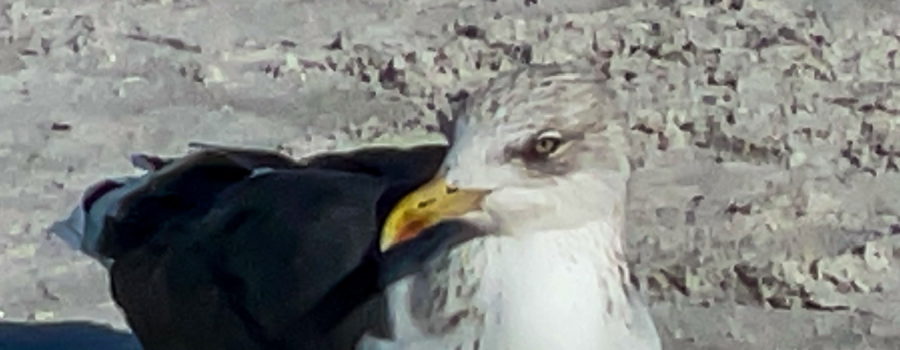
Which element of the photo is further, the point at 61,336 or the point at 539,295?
the point at 61,336

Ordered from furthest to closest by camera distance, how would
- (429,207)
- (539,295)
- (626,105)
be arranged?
(626,105), (539,295), (429,207)

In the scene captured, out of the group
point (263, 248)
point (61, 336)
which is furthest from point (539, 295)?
point (61, 336)

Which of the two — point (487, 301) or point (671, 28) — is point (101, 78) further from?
point (487, 301)

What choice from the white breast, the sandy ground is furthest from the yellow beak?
the sandy ground

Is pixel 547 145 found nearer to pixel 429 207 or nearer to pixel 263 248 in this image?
pixel 429 207

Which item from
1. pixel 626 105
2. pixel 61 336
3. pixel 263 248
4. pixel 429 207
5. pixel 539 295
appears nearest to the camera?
pixel 429 207

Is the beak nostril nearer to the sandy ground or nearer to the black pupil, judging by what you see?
the black pupil

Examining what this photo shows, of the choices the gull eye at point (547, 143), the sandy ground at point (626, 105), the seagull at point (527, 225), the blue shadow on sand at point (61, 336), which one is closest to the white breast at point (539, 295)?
the seagull at point (527, 225)
